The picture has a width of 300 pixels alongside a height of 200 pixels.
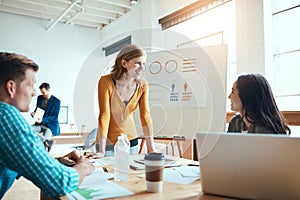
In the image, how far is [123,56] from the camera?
1.33 meters

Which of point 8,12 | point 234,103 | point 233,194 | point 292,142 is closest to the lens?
point 292,142

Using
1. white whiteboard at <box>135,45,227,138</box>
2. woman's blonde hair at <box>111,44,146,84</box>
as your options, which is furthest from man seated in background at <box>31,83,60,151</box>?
woman's blonde hair at <box>111,44,146,84</box>

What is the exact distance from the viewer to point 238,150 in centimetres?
75

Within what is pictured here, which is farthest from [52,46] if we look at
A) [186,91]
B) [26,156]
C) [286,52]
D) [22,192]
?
[26,156]

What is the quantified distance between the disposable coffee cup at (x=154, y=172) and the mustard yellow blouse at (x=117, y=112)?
0.58 m

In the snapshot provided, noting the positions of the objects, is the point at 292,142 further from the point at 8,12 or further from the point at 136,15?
the point at 8,12

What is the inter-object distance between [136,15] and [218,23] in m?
1.71

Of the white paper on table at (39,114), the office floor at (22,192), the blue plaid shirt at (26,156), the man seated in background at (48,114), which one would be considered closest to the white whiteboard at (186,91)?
the blue plaid shirt at (26,156)

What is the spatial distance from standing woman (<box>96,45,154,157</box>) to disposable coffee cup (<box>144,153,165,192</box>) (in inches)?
22.8

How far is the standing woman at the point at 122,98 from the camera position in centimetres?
133

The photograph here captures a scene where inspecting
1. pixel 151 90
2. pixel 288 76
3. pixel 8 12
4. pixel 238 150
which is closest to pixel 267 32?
pixel 288 76

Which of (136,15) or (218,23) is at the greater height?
(136,15)

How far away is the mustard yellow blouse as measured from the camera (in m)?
1.37

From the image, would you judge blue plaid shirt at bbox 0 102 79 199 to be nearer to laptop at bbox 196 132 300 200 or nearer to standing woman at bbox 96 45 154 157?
laptop at bbox 196 132 300 200
